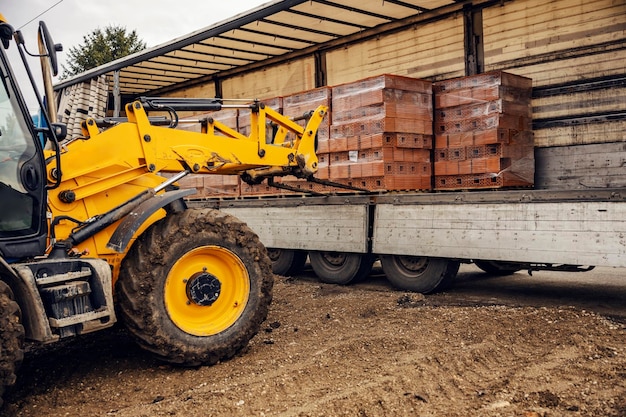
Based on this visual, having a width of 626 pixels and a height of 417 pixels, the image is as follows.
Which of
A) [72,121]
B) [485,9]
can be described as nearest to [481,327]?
[485,9]

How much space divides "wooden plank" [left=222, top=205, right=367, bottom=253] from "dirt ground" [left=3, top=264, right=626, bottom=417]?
79.1 inches

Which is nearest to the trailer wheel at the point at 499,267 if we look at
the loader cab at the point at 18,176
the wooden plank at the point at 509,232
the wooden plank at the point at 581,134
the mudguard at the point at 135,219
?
the wooden plank at the point at 509,232

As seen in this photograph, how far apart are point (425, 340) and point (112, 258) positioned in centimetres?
270

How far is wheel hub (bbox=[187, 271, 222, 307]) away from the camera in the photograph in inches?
201

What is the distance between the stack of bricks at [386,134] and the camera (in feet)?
26.8

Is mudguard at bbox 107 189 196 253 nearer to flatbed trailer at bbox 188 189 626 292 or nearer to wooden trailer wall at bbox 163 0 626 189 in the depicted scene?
flatbed trailer at bbox 188 189 626 292

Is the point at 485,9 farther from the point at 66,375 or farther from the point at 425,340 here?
the point at 66,375

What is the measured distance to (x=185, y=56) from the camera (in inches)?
495

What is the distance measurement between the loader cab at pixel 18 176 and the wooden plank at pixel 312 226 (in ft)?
15.4

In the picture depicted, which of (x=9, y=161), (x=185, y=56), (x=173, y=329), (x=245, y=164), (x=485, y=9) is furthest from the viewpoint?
(x=185, y=56)

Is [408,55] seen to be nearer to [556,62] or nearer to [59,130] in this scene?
[556,62]

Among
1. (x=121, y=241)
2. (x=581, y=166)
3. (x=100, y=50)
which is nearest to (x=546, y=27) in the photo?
(x=581, y=166)

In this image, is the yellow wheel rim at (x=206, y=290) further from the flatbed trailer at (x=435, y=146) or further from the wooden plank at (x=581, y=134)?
the wooden plank at (x=581, y=134)

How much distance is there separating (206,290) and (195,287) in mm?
94
